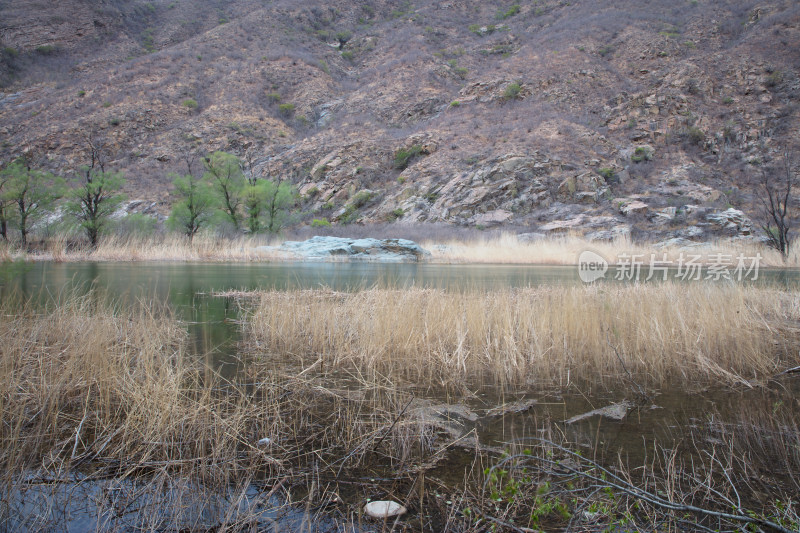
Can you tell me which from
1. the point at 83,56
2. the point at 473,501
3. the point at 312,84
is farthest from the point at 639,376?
the point at 83,56

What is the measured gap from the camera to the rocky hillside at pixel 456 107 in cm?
2947

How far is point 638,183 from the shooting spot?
98.4 ft

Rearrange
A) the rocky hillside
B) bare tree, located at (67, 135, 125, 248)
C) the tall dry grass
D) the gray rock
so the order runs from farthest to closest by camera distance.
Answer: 1. the rocky hillside
2. the gray rock
3. bare tree, located at (67, 135, 125, 248)
4. the tall dry grass

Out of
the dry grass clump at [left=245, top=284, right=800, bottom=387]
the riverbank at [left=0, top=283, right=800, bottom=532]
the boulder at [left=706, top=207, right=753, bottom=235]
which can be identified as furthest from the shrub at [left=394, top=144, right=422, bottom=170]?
the riverbank at [left=0, top=283, right=800, bottom=532]

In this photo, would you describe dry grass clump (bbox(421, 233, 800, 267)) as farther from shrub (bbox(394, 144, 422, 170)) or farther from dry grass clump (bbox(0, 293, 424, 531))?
dry grass clump (bbox(0, 293, 424, 531))

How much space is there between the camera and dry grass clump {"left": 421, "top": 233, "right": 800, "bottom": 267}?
729 inches

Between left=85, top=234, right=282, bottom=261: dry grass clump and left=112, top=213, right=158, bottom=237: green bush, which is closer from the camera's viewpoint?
left=85, top=234, right=282, bottom=261: dry grass clump

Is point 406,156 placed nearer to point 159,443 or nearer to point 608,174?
point 608,174

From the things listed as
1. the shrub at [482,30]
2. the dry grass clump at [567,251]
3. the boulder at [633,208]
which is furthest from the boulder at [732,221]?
the shrub at [482,30]

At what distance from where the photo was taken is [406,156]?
35062mm

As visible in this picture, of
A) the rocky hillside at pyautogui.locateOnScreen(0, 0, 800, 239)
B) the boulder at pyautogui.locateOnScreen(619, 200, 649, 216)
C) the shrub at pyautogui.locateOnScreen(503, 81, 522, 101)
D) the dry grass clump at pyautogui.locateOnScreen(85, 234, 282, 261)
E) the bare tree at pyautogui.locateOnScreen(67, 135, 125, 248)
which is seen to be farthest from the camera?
the shrub at pyautogui.locateOnScreen(503, 81, 522, 101)

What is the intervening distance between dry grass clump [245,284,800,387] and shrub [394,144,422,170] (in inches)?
1197

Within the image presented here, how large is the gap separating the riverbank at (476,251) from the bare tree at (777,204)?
55 cm

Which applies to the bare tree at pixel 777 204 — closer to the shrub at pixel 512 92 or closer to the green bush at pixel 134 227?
the shrub at pixel 512 92
